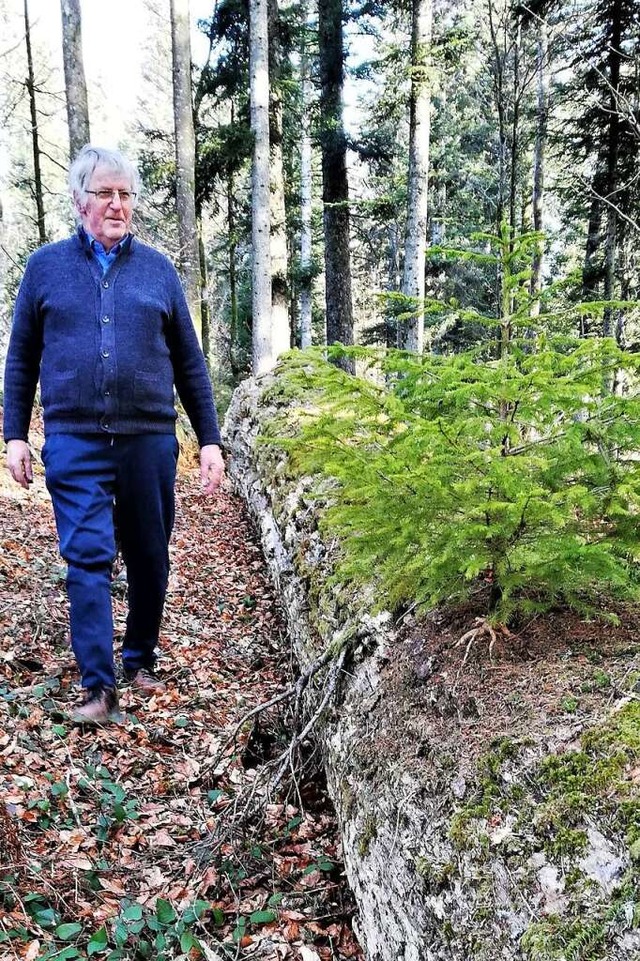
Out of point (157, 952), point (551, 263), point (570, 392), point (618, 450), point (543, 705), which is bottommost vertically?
point (157, 952)

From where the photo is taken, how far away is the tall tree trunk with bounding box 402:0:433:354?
10.8 metres

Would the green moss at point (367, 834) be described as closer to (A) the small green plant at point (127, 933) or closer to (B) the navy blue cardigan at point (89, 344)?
(A) the small green plant at point (127, 933)

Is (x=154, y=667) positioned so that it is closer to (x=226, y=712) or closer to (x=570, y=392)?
(x=226, y=712)

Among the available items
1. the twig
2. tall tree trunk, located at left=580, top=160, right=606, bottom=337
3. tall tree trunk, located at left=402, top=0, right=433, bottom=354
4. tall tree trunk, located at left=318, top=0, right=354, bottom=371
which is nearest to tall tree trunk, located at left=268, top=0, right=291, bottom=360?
tall tree trunk, located at left=318, top=0, right=354, bottom=371

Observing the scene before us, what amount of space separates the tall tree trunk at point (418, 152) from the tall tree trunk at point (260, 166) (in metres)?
2.47

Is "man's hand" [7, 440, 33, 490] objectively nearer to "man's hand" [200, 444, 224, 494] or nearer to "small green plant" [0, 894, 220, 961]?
"man's hand" [200, 444, 224, 494]

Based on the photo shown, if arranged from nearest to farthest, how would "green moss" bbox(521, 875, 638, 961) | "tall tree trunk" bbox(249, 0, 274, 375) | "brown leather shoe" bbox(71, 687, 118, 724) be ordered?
"green moss" bbox(521, 875, 638, 961), "brown leather shoe" bbox(71, 687, 118, 724), "tall tree trunk" bbox(249, 0, 274, 375)

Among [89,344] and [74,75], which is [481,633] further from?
[74,75]

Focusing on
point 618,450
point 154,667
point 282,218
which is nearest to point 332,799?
point 154,667

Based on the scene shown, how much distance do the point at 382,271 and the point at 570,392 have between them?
1249 inches

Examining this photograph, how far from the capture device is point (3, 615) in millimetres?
3920

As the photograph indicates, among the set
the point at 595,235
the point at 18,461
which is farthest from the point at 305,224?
the point at 18,461

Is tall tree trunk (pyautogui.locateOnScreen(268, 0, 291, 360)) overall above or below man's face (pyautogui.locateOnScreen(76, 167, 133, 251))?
above

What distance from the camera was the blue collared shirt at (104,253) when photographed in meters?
3.24
